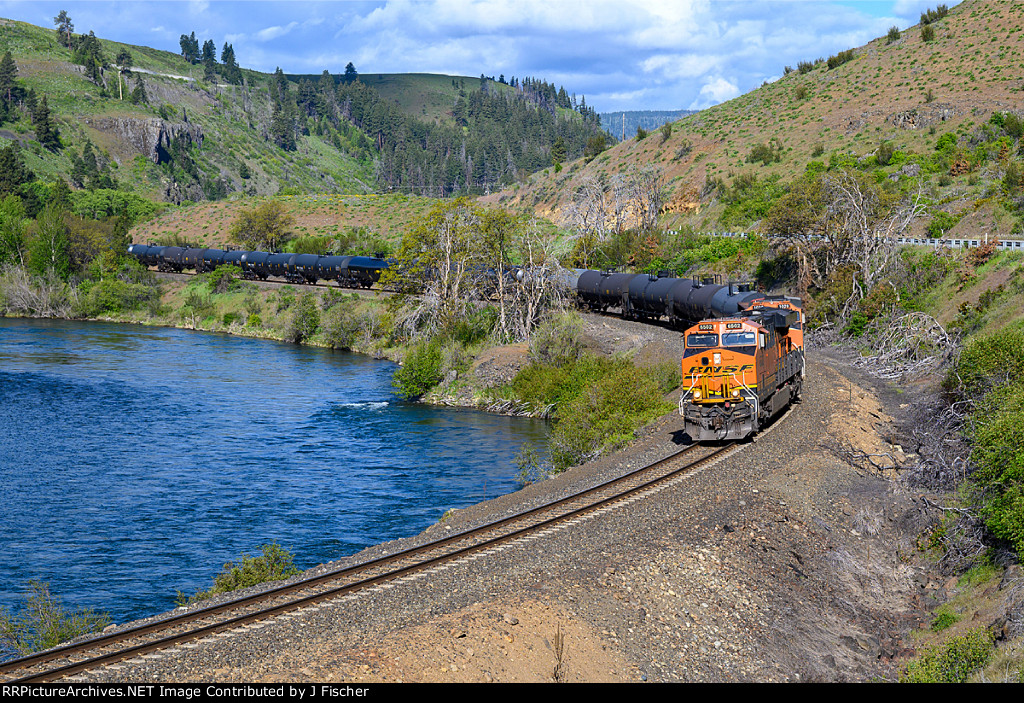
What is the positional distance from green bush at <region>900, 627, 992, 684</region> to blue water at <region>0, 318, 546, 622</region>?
608 inches

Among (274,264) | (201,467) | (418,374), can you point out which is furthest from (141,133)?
(201,467)

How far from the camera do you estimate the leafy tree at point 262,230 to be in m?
116

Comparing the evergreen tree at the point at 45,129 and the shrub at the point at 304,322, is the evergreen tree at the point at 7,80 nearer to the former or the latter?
the evergreen tree at the point at 45,129

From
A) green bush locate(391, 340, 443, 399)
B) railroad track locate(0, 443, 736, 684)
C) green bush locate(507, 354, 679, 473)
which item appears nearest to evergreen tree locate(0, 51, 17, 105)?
green bush locate(391, 340, 443, 399)

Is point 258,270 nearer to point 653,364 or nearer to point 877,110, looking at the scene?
point 653,364

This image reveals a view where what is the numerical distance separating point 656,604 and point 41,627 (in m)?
12.5

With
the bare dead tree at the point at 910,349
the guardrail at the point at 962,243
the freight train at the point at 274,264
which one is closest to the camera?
the bare dead tree at the point at 910,349

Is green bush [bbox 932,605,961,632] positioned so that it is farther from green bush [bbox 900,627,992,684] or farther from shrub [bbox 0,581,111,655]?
shrub [bbox 0,581,111,655]

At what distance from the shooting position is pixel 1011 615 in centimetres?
1591

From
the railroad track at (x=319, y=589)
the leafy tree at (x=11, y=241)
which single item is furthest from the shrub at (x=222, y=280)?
the railroad track at (x=319, y=589)

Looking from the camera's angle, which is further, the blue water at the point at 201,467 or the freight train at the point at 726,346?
the freight train at the point at 726,346

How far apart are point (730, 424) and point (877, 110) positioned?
270 feet

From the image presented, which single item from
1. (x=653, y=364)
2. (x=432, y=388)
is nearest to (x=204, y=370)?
(x=432, y=388)

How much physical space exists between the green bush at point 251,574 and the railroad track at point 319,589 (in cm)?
308
